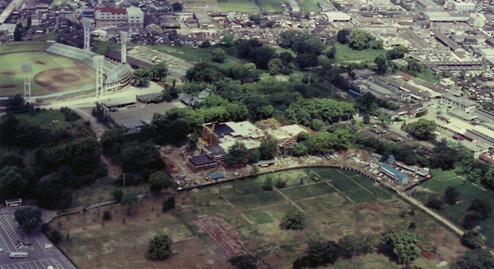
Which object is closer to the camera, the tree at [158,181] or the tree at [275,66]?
the tree at [158,181]

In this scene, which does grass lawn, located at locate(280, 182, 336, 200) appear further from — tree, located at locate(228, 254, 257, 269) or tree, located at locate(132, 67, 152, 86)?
tree, located at locate(132, 67, 152, 86)

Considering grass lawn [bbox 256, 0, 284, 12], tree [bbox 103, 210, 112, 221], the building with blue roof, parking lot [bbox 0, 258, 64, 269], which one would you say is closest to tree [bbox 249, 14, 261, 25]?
grass lawn [bbox 256, 0, 284, 12]

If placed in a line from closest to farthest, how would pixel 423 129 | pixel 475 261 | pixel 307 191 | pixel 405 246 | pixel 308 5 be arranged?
pixel 475 261, pixel 405 246, pixel 307 191, pixel 423 129, pixel 308 5

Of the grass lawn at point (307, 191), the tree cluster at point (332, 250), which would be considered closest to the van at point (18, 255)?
the tree cluster at point (332, 250)

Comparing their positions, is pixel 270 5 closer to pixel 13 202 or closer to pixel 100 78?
pixel 100 78

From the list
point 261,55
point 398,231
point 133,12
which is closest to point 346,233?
point 398,231

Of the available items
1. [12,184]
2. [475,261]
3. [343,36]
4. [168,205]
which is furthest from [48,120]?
[343,36]

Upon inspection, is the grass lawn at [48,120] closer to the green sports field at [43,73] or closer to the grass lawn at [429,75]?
the green sports field at [43,73]
